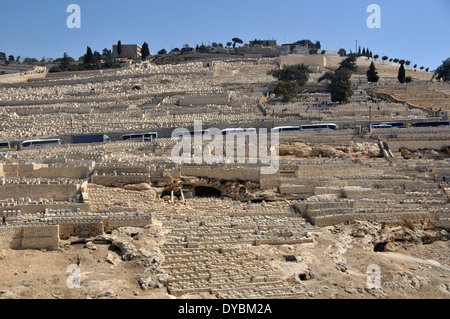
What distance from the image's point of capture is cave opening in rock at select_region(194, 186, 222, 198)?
72.0 ft

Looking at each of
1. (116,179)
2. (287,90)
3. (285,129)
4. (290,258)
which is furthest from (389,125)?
(290,258)

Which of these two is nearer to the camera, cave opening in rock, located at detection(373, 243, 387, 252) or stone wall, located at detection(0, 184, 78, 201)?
cave opening in rock, located at detection(373, 243, 387, 252)

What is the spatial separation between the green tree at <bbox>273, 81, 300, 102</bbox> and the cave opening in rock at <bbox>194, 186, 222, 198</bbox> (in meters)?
14.2

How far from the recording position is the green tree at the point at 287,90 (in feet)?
116

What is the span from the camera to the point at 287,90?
3584cm

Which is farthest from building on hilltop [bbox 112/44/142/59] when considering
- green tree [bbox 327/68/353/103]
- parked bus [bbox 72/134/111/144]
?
parked bus [bbox 72/134/111/144]

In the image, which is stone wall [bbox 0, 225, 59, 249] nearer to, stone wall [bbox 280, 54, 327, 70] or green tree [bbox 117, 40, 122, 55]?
stone wall [bbox 280, 54, 327, 70]

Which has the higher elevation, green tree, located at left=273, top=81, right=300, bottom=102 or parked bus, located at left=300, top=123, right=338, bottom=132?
green tree, located at left=273, top=81, right=300, bottom=102

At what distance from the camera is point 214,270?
15602mm

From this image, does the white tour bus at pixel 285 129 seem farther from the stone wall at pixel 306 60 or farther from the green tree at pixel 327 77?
the stone wall at pixel 306 60
